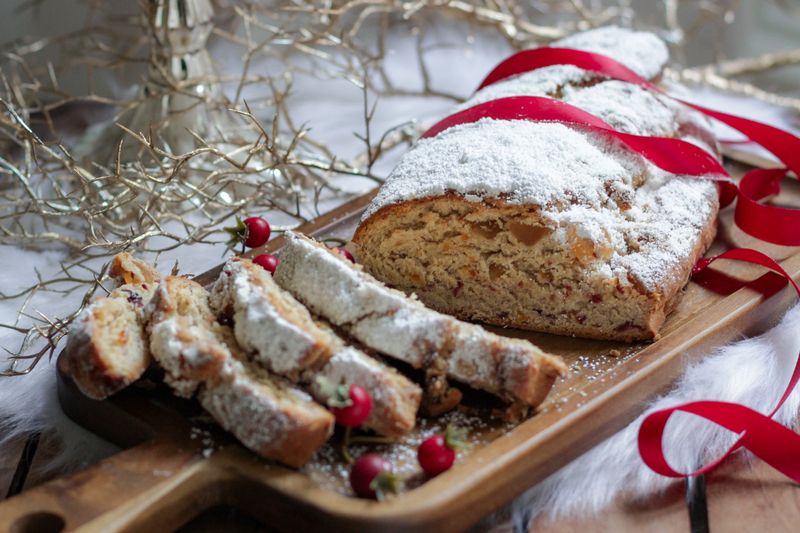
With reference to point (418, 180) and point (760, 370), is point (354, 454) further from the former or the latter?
point (760, 370)

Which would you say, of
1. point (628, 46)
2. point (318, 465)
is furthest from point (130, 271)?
point (628, 46)

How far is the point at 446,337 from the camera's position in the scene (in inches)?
88.4

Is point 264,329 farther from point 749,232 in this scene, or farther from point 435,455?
point 749,232

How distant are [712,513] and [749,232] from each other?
51.5 inches

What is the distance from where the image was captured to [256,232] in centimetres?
298

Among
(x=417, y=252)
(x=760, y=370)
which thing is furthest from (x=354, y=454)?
(x=760, y=370)

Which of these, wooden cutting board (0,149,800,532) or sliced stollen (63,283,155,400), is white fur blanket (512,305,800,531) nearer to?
wooden cutting board (0,149,800,532)

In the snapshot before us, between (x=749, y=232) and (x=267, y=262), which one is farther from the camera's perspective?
(x=749, y=232)

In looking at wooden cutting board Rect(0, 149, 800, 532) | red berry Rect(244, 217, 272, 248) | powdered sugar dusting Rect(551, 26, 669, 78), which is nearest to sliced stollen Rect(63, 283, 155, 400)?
wooden cutting board Rect(0, 149, 800, 532)

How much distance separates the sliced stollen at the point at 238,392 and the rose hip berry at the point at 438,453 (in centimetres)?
22

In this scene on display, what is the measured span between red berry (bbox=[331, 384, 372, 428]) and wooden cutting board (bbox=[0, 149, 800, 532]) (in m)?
0.14

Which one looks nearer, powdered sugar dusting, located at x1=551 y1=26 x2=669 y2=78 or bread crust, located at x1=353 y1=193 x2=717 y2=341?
bread crust, located at x1=353 y1=193 x2=717 y2=341

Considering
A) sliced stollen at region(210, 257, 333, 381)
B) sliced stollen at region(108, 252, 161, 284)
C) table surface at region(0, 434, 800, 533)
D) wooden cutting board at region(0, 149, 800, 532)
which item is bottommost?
table surface at region(0, 434, 800, 533)

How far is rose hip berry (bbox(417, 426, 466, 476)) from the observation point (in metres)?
2.07
